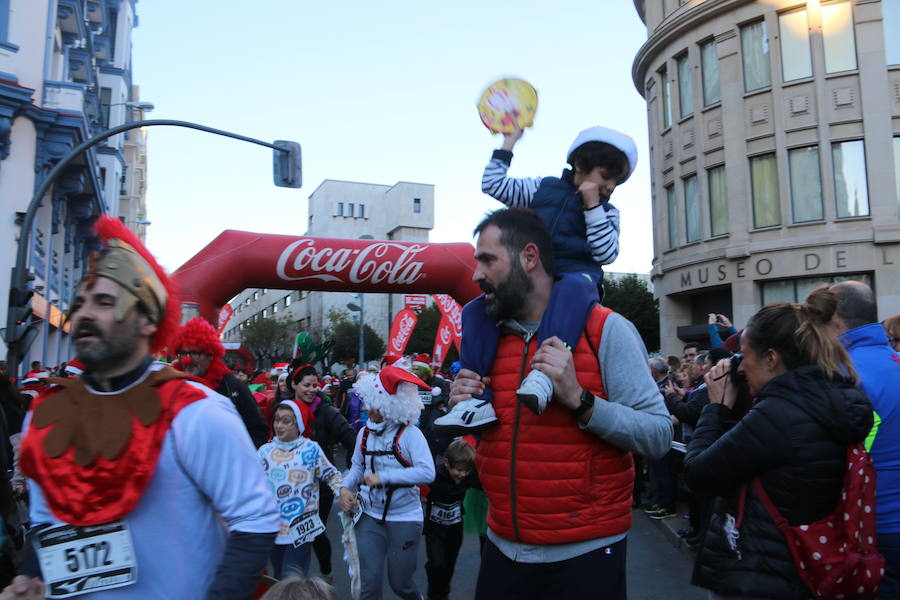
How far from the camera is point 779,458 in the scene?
2.57 meters

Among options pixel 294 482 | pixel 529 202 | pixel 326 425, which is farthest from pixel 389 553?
pixel 529 202

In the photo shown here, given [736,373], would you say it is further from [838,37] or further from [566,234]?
[838,37]

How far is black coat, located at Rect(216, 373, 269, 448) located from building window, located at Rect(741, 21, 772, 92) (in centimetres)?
1992

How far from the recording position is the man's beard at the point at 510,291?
8.32 ft

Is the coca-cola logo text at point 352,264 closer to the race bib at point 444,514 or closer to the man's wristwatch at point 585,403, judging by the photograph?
the race bib at point 444,514

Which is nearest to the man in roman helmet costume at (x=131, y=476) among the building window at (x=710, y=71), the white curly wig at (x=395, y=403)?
the white curly wig at (x=395, y=403)

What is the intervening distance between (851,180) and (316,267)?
15.2 meters

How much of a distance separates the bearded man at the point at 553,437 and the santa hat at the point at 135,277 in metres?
1.00

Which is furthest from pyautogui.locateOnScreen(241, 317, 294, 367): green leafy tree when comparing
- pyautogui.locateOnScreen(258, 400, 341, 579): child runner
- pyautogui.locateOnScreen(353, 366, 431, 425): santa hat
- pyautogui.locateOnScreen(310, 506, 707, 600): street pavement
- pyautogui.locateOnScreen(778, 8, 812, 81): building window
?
pyautogui.locateOnScreen(353, 366, 431, 425): santa hat

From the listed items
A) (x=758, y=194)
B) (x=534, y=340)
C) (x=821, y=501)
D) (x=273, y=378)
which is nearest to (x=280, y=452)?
(x=534, y=340)

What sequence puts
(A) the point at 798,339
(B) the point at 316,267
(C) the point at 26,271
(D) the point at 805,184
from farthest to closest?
(D) the point at 805,184 < (B) the point at 316,267 < (C) the point at 26,271 < (A) the point at 798,339

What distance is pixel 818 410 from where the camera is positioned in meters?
2.59

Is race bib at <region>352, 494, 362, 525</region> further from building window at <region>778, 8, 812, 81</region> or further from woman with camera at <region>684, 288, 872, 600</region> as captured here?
building window at <region>778, 8, 812, 81</region>

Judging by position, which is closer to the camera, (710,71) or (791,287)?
(791,287)
